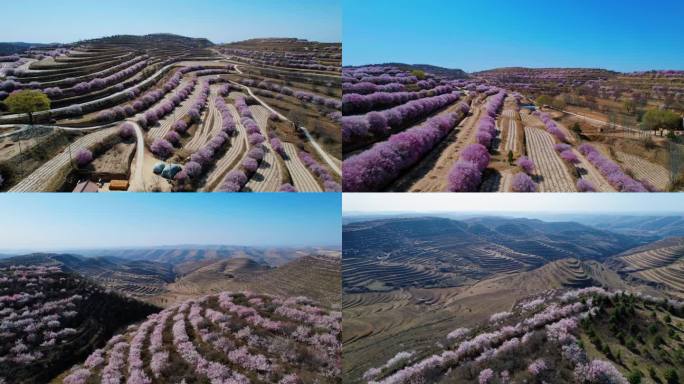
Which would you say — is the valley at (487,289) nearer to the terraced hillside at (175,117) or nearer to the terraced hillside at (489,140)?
the terraced hillside at (489,140)

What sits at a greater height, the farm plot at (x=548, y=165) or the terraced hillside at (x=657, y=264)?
the farm plot at (x=548, y=165)

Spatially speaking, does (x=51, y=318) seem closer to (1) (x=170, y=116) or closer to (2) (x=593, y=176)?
(1) (x=170, y=116)

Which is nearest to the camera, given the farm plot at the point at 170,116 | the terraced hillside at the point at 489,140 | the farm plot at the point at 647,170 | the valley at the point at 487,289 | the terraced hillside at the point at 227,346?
the terraced hillside at the point at 489,140

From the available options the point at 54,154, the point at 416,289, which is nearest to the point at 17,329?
the point at 54,154

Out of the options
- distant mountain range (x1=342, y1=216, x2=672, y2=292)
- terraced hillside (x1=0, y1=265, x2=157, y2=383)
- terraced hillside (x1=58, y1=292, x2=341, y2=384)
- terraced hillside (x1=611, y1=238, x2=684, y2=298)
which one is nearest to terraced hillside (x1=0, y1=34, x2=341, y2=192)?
terraced hillside (x1=58, y1=292, x2=341, y2=384)

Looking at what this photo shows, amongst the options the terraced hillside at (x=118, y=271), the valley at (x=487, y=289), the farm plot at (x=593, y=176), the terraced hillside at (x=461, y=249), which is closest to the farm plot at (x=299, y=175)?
the valley at (x=487, y=289)
